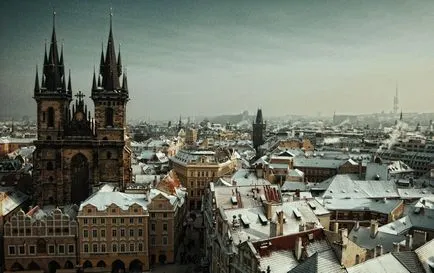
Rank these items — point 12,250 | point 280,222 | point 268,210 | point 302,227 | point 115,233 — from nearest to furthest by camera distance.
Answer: point 302,227 < point 280,222 < point 268,210 < point 12,250 < point 115,233

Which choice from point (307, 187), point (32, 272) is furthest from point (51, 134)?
point (307, 187)

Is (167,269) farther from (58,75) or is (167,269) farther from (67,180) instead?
(58,75)

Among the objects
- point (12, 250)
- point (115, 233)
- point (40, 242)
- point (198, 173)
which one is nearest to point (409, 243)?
point (115, 233)

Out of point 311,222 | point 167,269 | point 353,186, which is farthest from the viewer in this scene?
point 353,186

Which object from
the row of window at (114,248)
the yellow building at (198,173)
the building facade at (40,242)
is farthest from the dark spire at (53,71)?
the yellow building at (198,173)

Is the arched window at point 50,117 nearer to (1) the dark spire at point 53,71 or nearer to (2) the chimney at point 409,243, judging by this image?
(1) the dark spire at point 53,71

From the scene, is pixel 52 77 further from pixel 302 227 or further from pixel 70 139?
pixel 302 227

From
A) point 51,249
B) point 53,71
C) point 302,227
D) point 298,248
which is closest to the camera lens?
point 298,248

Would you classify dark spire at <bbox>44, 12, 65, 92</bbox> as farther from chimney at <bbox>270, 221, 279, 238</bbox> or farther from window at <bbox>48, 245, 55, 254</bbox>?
chimney at <bbox>270, 221, 279, 238</bbox>
